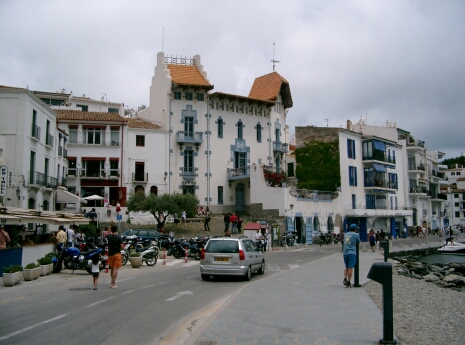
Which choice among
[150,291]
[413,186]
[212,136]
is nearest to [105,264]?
[150,291]

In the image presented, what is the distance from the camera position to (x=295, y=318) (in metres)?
9.07

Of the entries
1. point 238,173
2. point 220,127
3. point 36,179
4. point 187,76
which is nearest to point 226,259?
point 36,179

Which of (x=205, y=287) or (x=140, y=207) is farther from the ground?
(x=140, y=207)

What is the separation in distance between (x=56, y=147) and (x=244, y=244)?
91.8 feet

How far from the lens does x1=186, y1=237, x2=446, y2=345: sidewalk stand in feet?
24.6

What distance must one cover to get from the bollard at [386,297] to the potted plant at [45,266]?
46.7 feet

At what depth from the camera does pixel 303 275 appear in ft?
57.0

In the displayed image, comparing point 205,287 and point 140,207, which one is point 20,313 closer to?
point 205,287

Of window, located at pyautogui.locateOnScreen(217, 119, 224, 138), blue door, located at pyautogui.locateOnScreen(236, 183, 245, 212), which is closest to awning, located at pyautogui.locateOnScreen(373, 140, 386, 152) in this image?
blue door, located at pyautogui.locateOnScreen(236, 183, 245, 212)

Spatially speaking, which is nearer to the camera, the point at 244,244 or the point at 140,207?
the point at 244,244

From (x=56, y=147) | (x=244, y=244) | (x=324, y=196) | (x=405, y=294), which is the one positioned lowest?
(x=405, y=294)

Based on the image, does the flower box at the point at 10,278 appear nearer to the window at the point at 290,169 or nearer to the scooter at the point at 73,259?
the scooter at the point at 73,259

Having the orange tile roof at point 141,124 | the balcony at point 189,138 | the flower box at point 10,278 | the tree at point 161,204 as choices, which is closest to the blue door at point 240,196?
the balcony at point 189,138

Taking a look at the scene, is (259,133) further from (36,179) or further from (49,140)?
(36,179)
